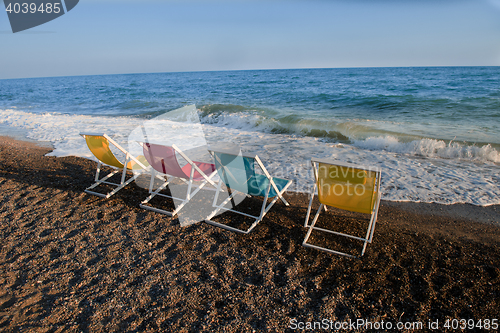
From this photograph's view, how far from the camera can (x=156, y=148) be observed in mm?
4176

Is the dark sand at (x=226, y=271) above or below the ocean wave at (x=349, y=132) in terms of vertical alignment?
above

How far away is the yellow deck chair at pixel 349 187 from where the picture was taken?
10.0ft

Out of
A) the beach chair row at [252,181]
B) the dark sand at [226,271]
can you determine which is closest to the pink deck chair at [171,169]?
the beach chair row at [252,181]

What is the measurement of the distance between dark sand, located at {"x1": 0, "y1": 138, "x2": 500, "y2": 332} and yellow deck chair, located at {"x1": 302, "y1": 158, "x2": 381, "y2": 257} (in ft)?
1.50

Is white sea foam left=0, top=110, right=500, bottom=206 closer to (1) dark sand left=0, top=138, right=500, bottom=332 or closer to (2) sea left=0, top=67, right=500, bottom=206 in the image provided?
(2) sea left=0, top=67, right=500, bottom=206

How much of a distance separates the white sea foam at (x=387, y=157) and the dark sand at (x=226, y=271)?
28.2 inches

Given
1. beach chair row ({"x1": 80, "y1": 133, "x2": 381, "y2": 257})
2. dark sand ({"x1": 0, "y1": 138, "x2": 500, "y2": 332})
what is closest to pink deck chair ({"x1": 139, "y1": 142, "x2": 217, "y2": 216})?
beach chair row ({"x1": 80, "y1": 133, "x2": 381, "y2": 257})

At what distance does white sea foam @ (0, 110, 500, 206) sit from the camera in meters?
5.03

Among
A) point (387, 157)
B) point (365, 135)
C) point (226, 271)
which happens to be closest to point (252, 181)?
point (226, 271)

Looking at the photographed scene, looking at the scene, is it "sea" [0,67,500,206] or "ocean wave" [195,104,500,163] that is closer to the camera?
"sea" [0,67,500,206]

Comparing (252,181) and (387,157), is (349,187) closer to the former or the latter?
(252,181)

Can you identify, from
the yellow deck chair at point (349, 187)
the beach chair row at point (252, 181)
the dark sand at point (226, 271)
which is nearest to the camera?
the dark sand at point (226, 271)

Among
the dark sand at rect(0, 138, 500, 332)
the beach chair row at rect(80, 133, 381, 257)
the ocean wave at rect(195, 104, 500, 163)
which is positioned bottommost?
the ocean wave at rect(195, 104, 500, 163)

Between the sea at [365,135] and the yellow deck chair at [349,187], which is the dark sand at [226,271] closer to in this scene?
the yellow deck chair at [349,187]
